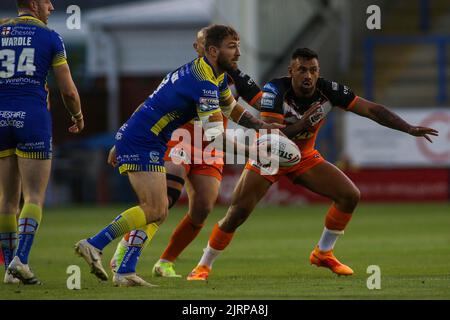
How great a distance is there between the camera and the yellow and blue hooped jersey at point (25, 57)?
9.48 meters

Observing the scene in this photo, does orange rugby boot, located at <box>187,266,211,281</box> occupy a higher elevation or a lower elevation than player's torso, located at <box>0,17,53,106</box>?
lower

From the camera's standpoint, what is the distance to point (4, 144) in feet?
31.4

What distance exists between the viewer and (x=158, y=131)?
9.38 meters

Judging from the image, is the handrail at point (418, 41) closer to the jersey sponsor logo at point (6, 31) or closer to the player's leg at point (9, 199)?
the player's leg at point (9, 199)

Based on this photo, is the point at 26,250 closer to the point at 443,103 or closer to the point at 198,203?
the point at 198,203

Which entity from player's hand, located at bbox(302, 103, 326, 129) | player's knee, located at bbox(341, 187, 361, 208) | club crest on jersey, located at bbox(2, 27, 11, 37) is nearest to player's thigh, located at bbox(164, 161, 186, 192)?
player's hand, located at bbox(302, 103, 326, 129)

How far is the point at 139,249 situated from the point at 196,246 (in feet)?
20.5

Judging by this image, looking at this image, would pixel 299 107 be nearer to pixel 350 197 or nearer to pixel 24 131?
pixel 350 197

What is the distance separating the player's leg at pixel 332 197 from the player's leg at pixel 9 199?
2827 mm

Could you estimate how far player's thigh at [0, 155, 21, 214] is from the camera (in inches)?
380

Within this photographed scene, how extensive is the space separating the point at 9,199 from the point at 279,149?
8.20 feet

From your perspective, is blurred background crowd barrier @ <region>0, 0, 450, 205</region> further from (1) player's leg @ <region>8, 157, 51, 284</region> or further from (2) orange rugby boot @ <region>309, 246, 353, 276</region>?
(1) player's leg @ <region>8, 157, 51, 284</region>

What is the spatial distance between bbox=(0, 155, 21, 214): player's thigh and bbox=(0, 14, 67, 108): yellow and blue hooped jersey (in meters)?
0.53

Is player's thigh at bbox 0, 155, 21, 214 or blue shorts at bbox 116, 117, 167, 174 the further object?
player's thigh at bbox 0, 155, 21, 214
